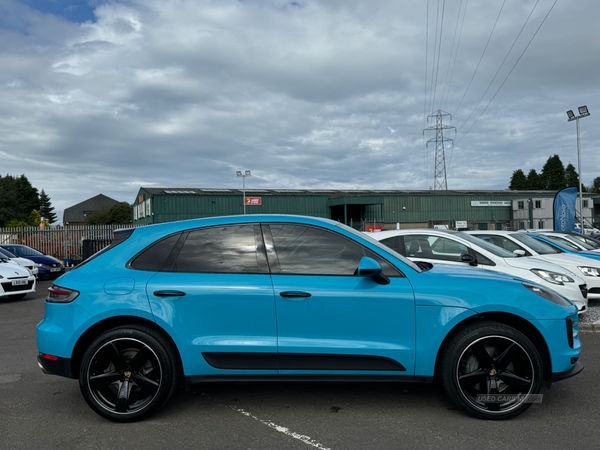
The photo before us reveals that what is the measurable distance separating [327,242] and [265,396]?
1.56 m

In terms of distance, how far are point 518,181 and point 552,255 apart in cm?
10762

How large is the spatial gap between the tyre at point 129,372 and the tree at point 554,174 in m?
111

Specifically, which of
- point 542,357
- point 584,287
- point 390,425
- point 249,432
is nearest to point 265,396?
point 249,432

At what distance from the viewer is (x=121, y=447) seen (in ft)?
11.0

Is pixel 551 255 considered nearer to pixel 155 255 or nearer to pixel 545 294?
pixel 545 294

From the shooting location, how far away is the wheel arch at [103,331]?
12.5ft

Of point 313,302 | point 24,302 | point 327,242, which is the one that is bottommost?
point 24,302

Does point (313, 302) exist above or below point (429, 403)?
above

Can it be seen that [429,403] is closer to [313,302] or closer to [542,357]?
[542,357]

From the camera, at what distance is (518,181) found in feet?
354

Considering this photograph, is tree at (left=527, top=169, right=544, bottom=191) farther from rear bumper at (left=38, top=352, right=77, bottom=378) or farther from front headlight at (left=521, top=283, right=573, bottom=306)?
rear bumper at (left=38, top=352, right=77, bottom=378)

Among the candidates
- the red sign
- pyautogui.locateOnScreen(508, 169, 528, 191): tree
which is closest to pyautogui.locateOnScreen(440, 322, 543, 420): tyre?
the red sign

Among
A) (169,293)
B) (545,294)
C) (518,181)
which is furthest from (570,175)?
(169,293)

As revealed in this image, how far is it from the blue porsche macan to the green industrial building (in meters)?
42.2
